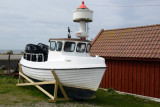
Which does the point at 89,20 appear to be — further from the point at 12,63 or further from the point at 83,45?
the point at 12,63

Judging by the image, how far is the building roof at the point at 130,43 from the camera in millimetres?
12143

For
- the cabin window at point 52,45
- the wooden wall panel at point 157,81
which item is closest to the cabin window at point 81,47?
the cabin window at point 52,45

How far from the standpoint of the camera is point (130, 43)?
1364 cm

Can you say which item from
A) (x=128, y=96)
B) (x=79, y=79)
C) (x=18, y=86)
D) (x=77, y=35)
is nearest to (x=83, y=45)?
(x=77, y=35)

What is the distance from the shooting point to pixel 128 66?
12914 millimetres

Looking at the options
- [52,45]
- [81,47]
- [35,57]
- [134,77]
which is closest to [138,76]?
[134,77]

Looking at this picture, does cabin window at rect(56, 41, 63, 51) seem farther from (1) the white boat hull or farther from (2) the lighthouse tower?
(2) the lighthouse tower

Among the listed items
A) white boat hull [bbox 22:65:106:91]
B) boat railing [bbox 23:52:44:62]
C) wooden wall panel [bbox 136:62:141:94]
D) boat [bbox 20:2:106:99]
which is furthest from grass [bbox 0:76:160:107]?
boat railing [bbox 23:52:44:62]

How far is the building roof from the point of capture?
12.1 metres

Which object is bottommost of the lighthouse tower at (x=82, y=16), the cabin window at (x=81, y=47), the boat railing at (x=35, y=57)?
the boat railing at (x=35, y=57)

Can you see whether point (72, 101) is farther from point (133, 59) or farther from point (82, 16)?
point (82, 16)

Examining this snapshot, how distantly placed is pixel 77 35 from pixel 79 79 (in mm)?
3501

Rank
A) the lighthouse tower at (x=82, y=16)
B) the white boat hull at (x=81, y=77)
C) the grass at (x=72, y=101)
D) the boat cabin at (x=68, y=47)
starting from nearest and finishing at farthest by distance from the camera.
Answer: the white boat hull at (x=81, y=77) < the grass at (x=72, y=101) < the boat cabin at (x=68, y=47) < the lighthouse tower at (x=82, y=16)

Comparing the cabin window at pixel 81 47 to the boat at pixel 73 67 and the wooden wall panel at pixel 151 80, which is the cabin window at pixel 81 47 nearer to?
the boat at pixel 73 67
